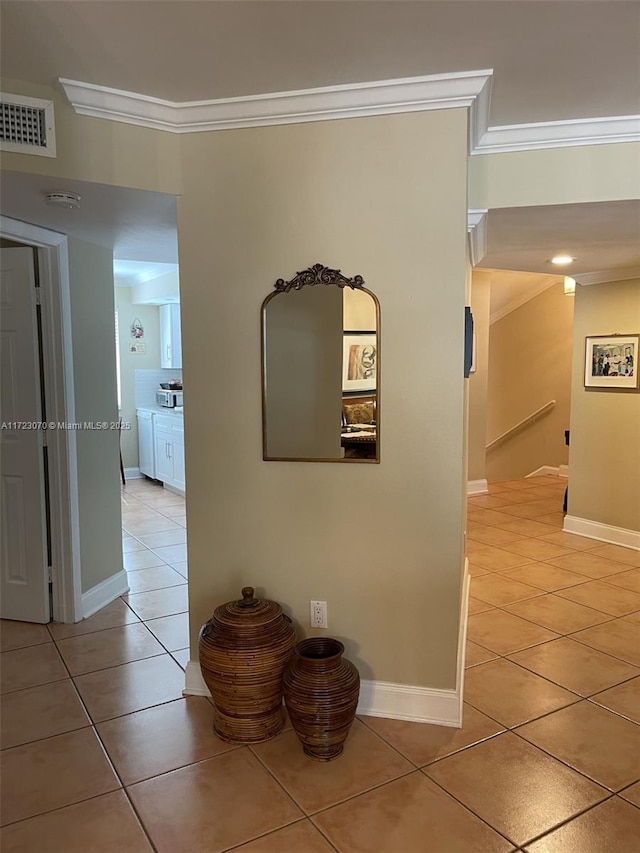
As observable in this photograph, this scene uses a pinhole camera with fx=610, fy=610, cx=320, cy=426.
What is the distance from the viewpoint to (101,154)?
232 centimetres

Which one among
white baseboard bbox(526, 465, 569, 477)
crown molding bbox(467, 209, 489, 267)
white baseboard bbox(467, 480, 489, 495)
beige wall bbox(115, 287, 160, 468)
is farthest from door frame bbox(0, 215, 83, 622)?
white baseboard bbox(526, 465, 569, 477)

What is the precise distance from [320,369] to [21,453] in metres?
1.87

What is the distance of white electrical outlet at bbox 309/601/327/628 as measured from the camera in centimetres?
250

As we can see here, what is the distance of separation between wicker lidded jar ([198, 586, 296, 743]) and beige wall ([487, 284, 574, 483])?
622 centimetres

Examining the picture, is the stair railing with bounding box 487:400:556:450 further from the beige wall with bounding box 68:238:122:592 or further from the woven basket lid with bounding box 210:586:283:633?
the woven basket lid with bounding box 210:586:283:633

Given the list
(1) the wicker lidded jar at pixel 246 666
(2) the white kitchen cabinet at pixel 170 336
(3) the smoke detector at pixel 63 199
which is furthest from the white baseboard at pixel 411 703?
(2) the white kitchen cabinet at pixel 170 336

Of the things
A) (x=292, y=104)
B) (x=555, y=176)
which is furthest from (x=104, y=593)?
(x=555, y=176)

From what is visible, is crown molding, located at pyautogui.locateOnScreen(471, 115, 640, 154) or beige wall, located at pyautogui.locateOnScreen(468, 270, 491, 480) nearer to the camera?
crown molding, located at pyautogui.locateOnScreen(471, 115, 640, 154)

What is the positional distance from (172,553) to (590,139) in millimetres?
3726

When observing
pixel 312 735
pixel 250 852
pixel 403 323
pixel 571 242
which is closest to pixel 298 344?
pixel 403 323

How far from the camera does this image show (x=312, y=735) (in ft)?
7.07

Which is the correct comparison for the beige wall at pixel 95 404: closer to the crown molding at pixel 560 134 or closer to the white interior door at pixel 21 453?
the white interior door at pixel 21 453

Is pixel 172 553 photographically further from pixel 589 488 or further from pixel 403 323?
pixel 589 488

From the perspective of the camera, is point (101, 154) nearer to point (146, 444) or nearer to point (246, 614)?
point (246, 614)
